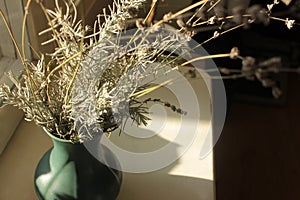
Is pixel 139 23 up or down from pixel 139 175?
up

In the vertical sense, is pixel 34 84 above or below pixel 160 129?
above

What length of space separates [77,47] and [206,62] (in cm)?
94

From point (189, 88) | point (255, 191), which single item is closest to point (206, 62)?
point (255, 191)

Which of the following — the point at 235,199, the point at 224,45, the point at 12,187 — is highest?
the point at 224,45

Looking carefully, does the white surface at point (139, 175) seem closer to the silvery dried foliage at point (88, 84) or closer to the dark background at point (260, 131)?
the silvery dried foliage at point (88, 84)

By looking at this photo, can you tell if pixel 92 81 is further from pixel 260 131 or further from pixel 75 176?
pixel 260 131

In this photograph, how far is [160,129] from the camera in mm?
1002

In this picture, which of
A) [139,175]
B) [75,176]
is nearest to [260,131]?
[139,175]

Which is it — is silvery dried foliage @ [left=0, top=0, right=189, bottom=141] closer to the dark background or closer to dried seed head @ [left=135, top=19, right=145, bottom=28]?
dried seed head @ [left=135, top=19, right=145, bottom=28]

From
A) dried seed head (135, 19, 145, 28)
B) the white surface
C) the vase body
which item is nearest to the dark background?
the white surface

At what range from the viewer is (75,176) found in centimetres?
76

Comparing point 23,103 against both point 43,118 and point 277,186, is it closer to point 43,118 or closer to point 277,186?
point 43,118

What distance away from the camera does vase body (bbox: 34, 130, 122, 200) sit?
762mm

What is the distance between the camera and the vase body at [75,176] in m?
0.76
